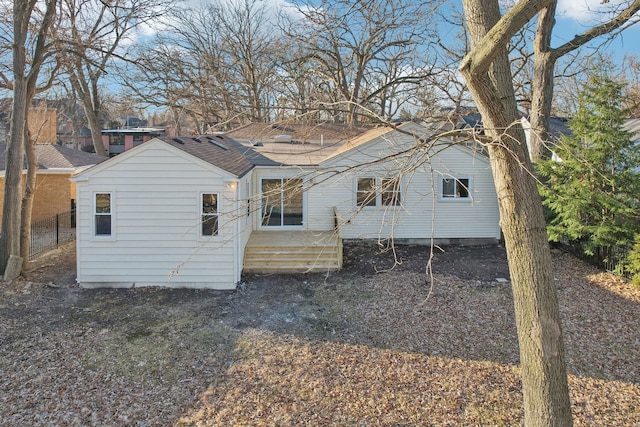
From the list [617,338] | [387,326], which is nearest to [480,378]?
[387,326]

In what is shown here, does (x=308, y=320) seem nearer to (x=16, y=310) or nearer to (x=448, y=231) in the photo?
(x=16, y=310)

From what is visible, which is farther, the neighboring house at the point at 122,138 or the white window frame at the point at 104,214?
the neighboring house at the point at 122,138

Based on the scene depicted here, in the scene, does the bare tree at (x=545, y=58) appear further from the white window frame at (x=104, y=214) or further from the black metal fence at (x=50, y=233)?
the black metal fence at (x=50, y=233)

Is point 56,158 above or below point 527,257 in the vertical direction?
above

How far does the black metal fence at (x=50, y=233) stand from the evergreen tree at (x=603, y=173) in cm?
1568

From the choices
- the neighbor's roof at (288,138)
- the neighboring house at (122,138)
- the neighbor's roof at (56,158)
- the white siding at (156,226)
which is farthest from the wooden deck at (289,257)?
the neighboring house at (122,138)

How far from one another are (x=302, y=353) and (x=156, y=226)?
5.44 m

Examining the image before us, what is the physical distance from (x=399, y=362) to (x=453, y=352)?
103cm

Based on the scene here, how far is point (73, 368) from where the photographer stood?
6688 mm

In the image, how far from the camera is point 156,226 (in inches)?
413

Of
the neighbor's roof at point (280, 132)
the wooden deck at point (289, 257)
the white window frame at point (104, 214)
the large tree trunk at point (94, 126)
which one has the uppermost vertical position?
the large tree trunk at point (94, 126)

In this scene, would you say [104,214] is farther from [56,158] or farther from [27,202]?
[56,158]

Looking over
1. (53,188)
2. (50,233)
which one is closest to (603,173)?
(50,233)

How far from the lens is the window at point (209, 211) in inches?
415
